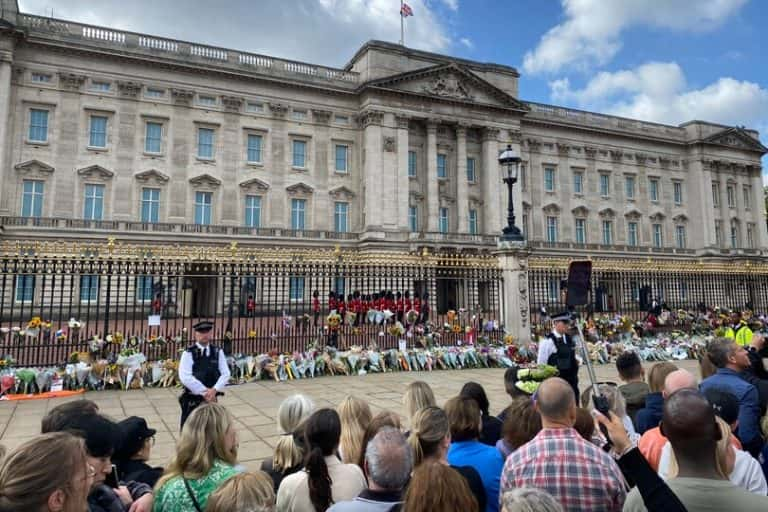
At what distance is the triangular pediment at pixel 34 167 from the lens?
29.6 m

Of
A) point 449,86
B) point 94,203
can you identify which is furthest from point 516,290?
point 449,86

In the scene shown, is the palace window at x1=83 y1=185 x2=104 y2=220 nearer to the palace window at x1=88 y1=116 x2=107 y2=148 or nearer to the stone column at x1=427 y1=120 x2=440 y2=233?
the palace window at x1=88 y1=116 x2=107 y2=148

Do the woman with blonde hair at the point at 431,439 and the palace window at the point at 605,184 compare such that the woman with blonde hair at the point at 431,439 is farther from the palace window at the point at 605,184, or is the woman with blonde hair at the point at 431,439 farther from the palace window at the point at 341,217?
the palace window at the point at 605,184

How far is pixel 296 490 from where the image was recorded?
3.09 m

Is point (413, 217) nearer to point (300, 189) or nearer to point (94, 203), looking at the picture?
point (300, 189)

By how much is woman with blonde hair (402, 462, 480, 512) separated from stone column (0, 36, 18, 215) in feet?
115

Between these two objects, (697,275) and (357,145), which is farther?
(357,145)

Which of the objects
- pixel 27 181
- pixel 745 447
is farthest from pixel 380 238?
pixel 745 447

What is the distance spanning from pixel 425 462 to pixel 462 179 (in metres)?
39.4

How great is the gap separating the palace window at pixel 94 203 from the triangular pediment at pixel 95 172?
2.32 ft

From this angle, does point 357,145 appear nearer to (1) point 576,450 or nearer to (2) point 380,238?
(2) point 380,238

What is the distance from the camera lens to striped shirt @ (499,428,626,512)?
2795 millimetres

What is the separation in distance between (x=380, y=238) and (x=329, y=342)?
2140 cm

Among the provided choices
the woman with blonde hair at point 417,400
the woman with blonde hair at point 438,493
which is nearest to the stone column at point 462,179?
the woman with blonde hair at point 417,400
